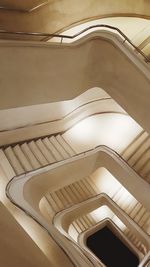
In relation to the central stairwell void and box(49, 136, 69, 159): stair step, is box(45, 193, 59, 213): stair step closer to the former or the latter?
the central stairwell void

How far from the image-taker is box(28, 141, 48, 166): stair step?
740 cm

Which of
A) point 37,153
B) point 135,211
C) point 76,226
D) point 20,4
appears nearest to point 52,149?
point 37,153

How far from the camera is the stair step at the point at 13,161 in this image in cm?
654

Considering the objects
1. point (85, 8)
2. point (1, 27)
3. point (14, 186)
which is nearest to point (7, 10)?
point (1, 27)

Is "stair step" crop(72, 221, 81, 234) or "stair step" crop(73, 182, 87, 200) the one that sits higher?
"stair step" crop(73, 182, 87, 200)

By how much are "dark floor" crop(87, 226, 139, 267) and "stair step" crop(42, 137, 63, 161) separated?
462 cm

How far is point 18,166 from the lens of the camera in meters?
6.68

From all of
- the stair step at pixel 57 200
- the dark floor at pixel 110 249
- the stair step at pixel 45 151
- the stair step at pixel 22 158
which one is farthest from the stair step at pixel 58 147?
the dark floor at pixel 110 249

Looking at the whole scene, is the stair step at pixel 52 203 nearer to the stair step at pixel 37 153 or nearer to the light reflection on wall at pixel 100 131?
the stair step at pixel 37 153

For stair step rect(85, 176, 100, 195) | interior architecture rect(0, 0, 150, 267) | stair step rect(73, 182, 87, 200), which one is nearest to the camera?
interior architecture rect(0, 0, 150, 267)

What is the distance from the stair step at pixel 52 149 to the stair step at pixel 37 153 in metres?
0.38

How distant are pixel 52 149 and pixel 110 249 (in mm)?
5584

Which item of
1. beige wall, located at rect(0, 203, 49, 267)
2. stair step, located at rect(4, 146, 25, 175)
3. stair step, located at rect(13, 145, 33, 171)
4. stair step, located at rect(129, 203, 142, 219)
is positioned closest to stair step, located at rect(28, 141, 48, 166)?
stair step, located at rect(13, 145, 33, 171)

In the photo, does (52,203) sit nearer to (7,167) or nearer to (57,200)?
(57,200)
